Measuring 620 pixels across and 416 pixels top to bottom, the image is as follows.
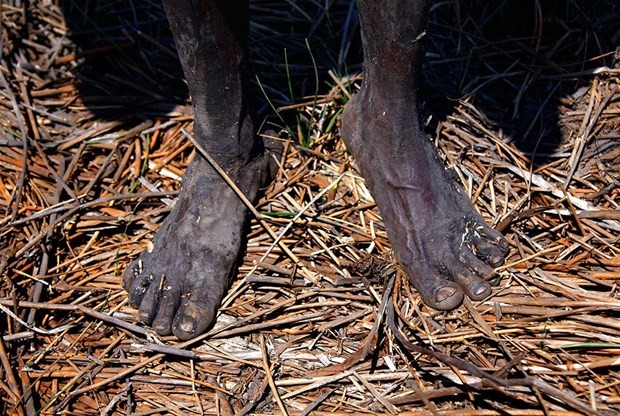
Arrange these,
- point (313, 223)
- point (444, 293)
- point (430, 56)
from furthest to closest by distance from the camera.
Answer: point (430, 56), point (313, 223), point (444, 293)

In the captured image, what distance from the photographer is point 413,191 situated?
185 cm

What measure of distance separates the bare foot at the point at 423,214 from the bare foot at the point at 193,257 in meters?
0.38

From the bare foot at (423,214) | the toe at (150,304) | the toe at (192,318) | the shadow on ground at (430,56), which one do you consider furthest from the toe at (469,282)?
the toe at (150,304)

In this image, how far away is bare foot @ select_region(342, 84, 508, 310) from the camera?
1751 mm

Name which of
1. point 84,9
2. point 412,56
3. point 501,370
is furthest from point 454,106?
point 84,9

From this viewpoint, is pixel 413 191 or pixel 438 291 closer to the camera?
pixel 438 291

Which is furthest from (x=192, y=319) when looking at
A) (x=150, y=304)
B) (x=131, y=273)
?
(x=131, y=273)

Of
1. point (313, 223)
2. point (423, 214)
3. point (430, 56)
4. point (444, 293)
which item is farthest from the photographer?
point (430, 56)

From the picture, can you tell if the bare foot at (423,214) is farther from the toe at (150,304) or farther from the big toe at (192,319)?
the toe at (150,304)

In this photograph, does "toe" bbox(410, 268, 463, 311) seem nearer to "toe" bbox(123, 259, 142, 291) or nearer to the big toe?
the big toe

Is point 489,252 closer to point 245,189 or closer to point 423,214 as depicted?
point 423,214

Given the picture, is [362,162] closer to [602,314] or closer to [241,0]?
[241,0]

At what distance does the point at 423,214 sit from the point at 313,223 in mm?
306

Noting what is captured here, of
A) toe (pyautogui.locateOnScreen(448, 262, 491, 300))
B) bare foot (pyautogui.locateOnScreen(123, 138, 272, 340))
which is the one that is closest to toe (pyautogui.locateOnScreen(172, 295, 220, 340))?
bare foot (pyautogui.locateOnScreen(123, 138, 272, 340))
